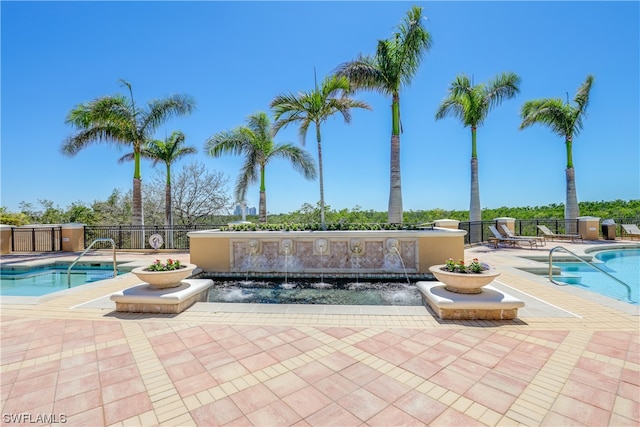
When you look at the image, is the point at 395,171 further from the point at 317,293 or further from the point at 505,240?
the point at 505,240

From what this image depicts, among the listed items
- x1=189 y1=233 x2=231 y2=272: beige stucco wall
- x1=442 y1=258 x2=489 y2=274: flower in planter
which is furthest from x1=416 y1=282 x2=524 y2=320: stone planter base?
x1=189 y1=233 x2=231 y2=272: beige stucco wall

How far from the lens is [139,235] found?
13617mm

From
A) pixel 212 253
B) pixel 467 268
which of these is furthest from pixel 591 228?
pixel 212 253

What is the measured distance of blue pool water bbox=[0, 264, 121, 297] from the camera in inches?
274

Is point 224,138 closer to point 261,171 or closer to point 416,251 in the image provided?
point 261,171

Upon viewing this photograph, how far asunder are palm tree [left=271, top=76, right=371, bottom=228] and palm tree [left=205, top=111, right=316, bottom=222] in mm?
4723

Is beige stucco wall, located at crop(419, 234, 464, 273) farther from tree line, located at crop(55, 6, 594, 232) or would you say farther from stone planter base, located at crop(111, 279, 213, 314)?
stone planter base, located at crop(111, 279, 213, 314)

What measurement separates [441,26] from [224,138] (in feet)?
35.2

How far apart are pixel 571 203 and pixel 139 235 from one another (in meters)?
23.7

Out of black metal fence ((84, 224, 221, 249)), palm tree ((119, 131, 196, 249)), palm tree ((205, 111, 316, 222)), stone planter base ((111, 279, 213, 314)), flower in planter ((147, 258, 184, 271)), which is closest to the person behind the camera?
stone planter base ((111, 279, 213, 314))

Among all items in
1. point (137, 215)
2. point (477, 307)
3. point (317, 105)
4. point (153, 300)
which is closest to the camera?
point (477, 307)

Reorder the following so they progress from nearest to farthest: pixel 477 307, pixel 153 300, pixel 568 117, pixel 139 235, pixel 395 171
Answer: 1. pixel 477 307
2. pixel 153 300
3. pixel 395 171
4. pixel 139 235
5. pixel 568 117

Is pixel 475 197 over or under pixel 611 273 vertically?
over

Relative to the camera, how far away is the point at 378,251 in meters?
7.30
